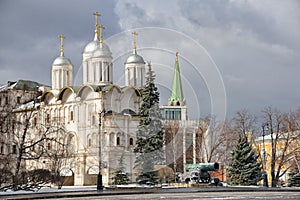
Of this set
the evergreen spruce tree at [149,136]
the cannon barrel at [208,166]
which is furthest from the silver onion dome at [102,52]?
the cannon barrel at [208,166]

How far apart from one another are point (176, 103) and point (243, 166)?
28.4ft

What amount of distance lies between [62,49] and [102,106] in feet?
42.9

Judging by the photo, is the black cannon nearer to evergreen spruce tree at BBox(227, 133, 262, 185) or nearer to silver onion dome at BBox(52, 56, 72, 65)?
evergreen spruce tree at BBox(227, 133, 262, 185)

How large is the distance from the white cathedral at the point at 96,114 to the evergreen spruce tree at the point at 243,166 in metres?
11.9

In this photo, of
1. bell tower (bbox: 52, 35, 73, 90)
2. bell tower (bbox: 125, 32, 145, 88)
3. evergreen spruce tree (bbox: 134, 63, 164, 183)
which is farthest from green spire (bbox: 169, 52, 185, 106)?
bell tower (bbox: 52, 35, 73, 90)

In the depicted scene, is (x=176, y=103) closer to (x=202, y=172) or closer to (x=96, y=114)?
(x=202, y=172)

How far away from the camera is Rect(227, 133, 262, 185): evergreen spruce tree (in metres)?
42.8

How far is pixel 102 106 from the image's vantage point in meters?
58.1

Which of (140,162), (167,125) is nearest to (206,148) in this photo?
(167,125)

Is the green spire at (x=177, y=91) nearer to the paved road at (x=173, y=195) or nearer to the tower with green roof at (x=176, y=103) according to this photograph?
the tower with green roof at (x=176, y=103)

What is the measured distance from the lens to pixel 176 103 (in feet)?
162

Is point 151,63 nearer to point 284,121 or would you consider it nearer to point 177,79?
point 177,79

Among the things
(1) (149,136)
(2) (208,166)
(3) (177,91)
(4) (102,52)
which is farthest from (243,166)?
(4) (102,52)

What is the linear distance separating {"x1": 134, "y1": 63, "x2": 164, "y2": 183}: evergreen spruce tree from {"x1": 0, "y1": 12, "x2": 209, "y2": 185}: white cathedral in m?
13.6
